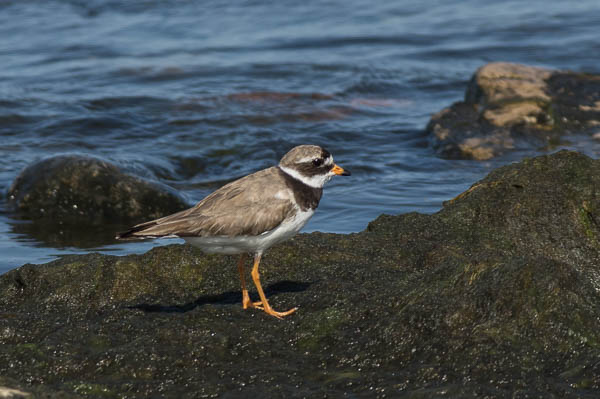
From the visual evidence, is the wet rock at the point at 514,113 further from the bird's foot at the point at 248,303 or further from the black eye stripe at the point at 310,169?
the bird's foot at the point at 248,303

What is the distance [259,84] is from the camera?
1783 cm

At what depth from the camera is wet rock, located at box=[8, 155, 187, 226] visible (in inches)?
422

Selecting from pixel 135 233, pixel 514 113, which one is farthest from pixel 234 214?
pixel 514 113

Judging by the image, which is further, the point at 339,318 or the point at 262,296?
the point at 262,296

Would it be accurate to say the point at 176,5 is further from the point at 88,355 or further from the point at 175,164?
the point at 88,355

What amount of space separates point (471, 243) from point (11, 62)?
15.5 metres

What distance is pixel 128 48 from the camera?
20828 millimetres

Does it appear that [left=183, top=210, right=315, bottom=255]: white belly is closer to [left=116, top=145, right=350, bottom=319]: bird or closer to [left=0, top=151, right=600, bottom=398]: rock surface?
[left=116, top=145, right=350, bottom=319]: bird

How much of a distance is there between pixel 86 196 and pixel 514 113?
6849mm

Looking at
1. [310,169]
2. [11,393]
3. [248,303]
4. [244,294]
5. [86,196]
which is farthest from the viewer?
[86,196]

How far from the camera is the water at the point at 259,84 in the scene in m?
12.4

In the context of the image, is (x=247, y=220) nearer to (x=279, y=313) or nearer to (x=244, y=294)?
(x=244, y=294)

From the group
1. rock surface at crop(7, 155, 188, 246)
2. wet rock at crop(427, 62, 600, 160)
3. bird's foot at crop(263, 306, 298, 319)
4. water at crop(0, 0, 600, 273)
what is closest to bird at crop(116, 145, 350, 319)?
bird's foot at crop(263, 306, 298, 319)

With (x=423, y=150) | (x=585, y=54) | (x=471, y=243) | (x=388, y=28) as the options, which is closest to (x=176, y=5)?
(x=388, y=28)
